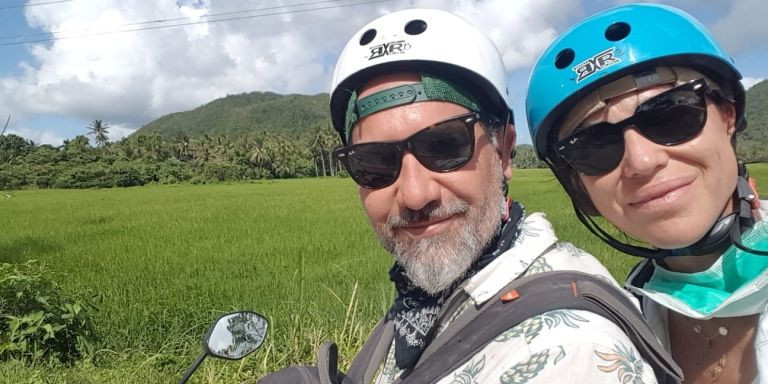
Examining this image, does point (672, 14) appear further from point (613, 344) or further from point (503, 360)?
point (503, 360)

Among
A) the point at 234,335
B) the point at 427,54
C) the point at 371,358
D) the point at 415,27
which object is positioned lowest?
the point at 371,358

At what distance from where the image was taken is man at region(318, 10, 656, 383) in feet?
4.17

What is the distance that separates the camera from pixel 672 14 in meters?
1.58

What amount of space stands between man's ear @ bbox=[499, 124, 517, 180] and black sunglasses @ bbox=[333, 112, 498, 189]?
8.1 inches

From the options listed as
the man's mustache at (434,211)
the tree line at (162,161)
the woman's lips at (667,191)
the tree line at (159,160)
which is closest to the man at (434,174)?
the man's mustache at (434,211)

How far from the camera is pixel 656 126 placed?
131cm

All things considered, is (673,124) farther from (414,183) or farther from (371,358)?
(371,358)

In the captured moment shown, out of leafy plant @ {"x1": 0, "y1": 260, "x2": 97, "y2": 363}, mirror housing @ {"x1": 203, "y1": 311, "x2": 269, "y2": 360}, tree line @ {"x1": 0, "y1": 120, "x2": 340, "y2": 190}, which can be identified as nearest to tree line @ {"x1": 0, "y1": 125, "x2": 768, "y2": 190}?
tree line @ {"x1": 0, "y1": 120, "x2": 340, "y2": 190}

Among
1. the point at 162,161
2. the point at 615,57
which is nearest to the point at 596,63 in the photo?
the point at 615,57

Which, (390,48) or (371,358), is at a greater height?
(390,48)

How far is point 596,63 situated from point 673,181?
401mm

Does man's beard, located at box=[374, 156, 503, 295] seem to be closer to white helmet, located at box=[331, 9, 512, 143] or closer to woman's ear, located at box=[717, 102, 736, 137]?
white helmet, located at box=[331, 9, 512, 143]

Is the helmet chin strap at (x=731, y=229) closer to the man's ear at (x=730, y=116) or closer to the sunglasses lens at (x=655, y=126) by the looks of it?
the man's ear at (x=730, y=116)

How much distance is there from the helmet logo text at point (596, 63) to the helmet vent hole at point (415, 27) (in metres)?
0.48
